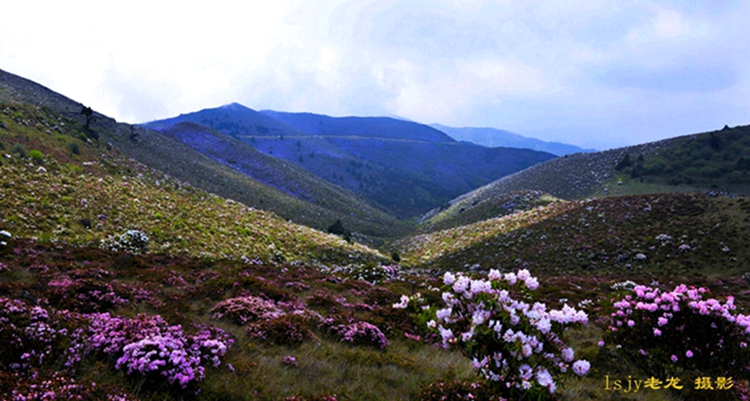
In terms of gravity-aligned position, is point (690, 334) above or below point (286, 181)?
below

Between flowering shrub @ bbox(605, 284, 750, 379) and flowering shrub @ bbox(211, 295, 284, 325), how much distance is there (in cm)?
968

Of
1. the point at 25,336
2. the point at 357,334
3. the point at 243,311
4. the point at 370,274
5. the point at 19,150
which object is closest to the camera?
the point at 25,336

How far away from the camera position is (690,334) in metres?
7.73

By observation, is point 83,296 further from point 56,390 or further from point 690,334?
point 690,334

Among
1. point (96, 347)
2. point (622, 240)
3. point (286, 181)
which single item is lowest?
point (96, 347)

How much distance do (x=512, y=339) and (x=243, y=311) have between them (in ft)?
28.6

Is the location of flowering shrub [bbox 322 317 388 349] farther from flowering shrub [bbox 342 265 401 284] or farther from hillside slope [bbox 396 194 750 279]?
hillside slope [bbox 396 194 750 279]

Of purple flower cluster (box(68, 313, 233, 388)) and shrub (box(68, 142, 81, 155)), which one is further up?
shrub (box(68, 142, 81, 155))

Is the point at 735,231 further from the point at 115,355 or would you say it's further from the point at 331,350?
the point at 115,355

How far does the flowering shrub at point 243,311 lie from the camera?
1032cm

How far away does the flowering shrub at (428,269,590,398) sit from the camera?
4516 mm

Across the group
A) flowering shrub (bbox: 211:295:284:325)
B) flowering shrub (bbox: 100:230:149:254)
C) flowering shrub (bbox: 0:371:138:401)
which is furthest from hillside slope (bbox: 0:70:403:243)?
flowering shrub (bbox: 0:371:138:401)

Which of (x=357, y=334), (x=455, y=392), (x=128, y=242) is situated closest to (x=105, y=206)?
(x=128, y=242)

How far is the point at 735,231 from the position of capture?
27891 millimetres
